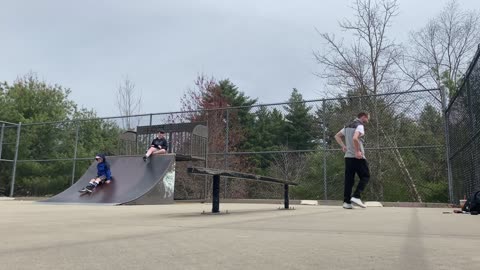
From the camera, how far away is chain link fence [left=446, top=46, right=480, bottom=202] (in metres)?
6.82

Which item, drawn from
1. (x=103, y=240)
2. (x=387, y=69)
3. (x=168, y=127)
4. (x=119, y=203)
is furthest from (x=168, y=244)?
(x=387, y=69)

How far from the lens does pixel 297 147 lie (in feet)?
42.4

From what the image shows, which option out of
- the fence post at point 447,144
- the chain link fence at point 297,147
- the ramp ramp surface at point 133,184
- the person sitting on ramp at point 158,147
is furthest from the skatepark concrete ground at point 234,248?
the chain link fence at point 297,147

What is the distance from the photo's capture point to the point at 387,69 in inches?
626

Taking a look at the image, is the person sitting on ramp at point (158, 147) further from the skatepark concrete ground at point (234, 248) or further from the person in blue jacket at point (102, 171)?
the skatepark concrete ground at point (234, 248)

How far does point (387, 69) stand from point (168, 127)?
8.34 meters

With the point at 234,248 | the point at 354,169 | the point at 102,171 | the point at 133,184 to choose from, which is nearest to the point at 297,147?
the point at 133,184

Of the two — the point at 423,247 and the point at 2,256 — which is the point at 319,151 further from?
the point at 2,256

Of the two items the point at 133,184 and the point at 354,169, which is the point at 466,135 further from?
the point at 133,184

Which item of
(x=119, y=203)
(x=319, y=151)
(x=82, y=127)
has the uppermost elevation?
(x=82, y=127)

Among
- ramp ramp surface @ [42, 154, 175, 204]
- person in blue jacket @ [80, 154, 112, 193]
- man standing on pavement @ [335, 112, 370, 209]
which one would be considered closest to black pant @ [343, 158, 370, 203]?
man standing on pavement @ [335, 112, 370, 209]

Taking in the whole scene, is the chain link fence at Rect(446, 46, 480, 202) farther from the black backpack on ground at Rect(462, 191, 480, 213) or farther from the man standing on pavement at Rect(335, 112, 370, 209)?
the man standing on pavement at Rect(335, 112, 370, 209)

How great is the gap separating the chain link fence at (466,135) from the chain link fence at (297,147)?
92 cm

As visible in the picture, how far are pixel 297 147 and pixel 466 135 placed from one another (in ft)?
18.7
